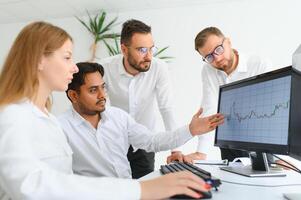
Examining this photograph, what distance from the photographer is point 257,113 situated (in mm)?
1182

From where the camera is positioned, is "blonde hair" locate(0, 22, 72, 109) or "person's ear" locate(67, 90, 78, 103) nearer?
"blonde hair" locate(0, 22, 72, 109)

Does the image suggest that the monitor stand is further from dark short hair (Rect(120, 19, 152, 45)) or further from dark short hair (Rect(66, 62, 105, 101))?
dark short hair (Rect(120, 19, 152, 45))

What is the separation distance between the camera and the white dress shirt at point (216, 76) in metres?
1.87

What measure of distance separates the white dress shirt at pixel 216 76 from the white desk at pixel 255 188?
0.60 meters

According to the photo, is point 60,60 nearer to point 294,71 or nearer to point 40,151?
point 40,151

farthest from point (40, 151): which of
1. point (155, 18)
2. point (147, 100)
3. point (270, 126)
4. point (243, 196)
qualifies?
point (155, 18)

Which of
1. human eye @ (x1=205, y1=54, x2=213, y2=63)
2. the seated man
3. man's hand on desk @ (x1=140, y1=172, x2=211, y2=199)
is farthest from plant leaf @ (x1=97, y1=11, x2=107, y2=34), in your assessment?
man's hand on desk @ (x1=140, y1=172, x2=211, y2=199)

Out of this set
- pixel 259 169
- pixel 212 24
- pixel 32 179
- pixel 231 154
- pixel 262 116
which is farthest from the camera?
pixel 212 24

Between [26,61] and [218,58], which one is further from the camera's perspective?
[218,58]

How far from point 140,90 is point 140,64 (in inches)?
7.9

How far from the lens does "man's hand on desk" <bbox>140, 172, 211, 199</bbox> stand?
0.72 m

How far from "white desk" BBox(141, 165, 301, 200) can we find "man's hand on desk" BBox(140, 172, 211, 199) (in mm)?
126

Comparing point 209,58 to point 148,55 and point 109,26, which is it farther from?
point 109,26

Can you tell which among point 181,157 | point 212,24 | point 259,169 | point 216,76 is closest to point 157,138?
point 181,157
